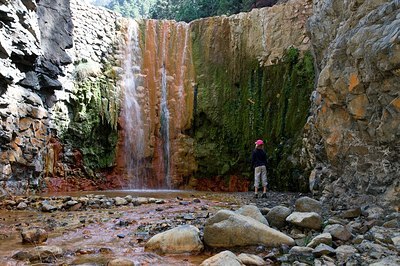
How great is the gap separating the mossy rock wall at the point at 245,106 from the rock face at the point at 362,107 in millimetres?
4607

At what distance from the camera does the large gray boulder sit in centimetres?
412

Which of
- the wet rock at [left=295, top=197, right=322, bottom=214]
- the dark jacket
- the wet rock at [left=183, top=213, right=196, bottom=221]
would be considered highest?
the dark jacket

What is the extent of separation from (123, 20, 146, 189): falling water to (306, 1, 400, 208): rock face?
829cm

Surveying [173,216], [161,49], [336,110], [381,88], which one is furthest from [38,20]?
[381,88]

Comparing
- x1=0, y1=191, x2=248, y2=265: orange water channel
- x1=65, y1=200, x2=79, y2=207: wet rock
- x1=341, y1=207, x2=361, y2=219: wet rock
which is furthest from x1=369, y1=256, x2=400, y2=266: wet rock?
x1=65, y1=200, x2=79, y2=207: wet rock

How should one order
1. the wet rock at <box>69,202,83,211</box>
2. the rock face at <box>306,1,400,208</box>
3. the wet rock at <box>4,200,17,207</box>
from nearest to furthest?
the rock face at <box>306,1,400,208</box> < the wet rock at <box>69,202,83,211</box> < the wet rock at <box>4,200,17,207</box>

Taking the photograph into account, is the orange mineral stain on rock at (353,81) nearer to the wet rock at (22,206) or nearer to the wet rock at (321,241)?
the wet rock at (321,241)

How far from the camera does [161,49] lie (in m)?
15.5

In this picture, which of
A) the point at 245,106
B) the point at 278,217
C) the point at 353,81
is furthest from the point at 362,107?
the point at 245,106

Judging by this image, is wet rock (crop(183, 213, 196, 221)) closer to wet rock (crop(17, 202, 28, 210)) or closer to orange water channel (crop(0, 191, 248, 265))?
orange water channel (crop(0, 191, 248, 265))

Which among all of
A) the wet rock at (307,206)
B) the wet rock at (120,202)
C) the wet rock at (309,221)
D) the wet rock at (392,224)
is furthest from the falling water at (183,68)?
the wet rock at (392,224)

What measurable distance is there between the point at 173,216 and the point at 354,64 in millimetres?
3980

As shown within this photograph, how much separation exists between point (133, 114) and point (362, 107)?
10.3 metres

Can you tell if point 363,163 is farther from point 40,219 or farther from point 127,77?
point 127,77
